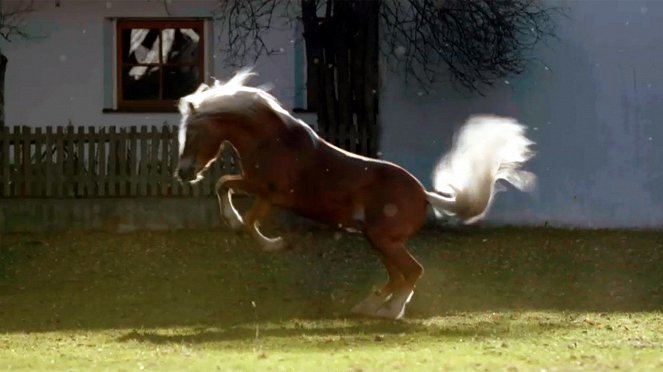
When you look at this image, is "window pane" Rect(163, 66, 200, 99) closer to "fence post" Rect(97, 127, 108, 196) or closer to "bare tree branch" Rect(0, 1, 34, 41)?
"bare tree branch" Rect(0, 1, 34, 41)

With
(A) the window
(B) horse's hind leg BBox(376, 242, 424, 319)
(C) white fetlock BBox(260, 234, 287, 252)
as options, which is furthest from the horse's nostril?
(A) the window

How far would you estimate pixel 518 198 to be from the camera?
72.4ft

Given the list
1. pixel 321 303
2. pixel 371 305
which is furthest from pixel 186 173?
pixel 321 303

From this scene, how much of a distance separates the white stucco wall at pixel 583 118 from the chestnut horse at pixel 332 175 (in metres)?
8.08

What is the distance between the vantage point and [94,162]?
68.3 feet

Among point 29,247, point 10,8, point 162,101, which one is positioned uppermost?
point 10,8

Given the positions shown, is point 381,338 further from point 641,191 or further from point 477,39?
point 641,191

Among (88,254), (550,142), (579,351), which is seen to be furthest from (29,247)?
(579,351)

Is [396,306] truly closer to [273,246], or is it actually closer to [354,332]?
[354,332]

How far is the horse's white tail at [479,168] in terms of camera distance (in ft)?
44.3

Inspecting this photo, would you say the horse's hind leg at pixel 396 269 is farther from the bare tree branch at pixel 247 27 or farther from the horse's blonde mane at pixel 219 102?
the bare tree branch at pixel 247 27

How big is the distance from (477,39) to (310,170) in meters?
7.69

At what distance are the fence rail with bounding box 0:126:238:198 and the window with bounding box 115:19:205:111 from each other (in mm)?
2832

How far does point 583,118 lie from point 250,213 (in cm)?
1018
